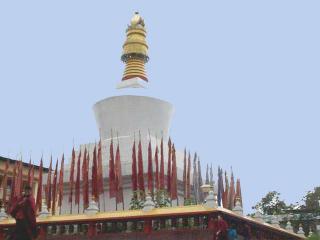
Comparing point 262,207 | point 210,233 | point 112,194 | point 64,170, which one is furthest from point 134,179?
point 262,207

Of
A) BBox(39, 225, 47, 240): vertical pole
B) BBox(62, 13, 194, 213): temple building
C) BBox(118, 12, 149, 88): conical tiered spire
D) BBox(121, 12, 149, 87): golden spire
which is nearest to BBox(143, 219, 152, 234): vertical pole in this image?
BBox(39, 225, 47, 240): vertical pole

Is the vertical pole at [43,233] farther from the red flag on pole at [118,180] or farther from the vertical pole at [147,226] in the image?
the red flag on pole at [118,180]

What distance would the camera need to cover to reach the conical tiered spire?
3262 centimetres

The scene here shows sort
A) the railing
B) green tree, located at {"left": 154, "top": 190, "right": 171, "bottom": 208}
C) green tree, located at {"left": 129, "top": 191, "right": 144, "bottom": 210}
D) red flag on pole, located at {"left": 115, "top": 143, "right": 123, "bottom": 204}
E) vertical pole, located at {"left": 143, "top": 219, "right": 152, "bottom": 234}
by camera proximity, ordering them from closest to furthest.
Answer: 1. the railing
2. vertical pole, located at {"left": 143, "top": 219, "right": 152, "bottom": 234}
3. green tree, located at {"left": 154, "top": 190, "right": 171, "bottom": 208}
4. green tree, located at {"left": 129, "top": 191, "right": 144, "bottom": 210}
5. red flag on pole, located at {"left": 115, "top": 143, "right": 123, "bottom": 204}

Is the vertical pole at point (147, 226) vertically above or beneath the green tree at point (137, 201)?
beneath

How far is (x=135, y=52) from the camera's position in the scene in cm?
3381

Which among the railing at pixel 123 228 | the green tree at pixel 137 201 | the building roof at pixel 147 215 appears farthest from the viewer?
the green tree at pixel 137 201

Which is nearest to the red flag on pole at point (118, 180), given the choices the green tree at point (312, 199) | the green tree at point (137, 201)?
the green tree at point (137, 201)

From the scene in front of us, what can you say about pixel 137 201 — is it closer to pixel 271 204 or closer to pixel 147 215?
pixel 147 215

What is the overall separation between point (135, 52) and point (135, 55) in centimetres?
18

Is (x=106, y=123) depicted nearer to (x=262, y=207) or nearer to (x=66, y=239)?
(x=66, y=239)

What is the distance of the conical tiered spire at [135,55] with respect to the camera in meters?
32.6

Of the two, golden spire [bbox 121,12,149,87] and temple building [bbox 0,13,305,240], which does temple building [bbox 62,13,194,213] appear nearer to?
temple building [bbox 0,13,305,240]

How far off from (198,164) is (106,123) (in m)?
5.87
